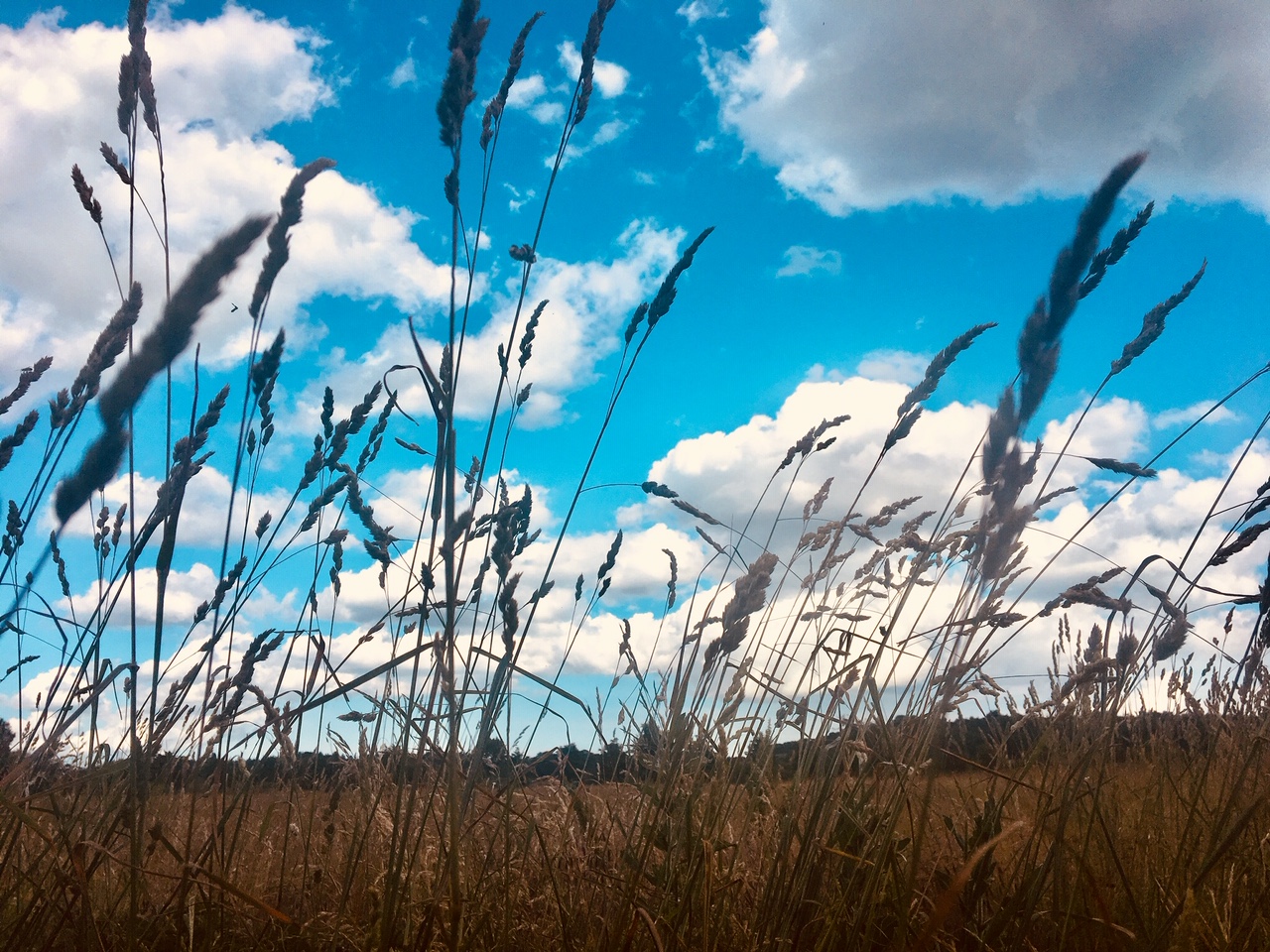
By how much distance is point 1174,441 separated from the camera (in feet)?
5.17

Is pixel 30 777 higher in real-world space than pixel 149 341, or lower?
lower

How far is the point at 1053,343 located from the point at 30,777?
241 cm

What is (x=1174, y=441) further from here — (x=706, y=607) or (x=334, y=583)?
(x=334, y=583)

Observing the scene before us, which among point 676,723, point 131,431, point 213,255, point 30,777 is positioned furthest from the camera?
point 30,777

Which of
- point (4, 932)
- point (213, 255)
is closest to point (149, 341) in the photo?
point (213, 255)

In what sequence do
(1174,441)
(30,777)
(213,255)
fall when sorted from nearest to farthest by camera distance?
(213,255) → (1174,441) → (30,777)

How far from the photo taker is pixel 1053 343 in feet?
4.01

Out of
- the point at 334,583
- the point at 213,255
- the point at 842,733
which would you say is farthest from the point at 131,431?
the point at 842,733

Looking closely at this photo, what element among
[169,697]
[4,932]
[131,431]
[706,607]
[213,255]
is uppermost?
[213,255]

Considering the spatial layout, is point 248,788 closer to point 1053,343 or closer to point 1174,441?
point 1053,343

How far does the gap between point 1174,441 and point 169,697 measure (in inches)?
77.2

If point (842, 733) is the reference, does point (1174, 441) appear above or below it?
above

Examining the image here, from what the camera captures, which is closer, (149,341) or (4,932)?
(149,341)

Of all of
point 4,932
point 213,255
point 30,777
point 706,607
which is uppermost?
point 213,255
